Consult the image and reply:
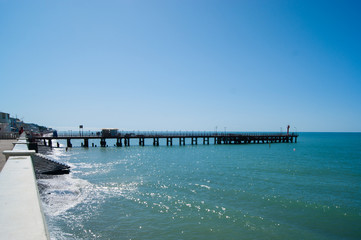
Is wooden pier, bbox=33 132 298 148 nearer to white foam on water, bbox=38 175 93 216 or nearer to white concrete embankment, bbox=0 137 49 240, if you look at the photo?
white foam on water, bbox=38 175 93 216

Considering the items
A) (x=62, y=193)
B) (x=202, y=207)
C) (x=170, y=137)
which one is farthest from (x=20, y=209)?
(x=170, y=137)

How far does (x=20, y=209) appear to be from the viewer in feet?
11.5

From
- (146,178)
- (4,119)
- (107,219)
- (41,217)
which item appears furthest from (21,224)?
(4,119)

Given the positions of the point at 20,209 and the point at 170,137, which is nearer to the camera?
the point at 20,209

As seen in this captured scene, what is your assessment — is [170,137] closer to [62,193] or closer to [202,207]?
[62,193]

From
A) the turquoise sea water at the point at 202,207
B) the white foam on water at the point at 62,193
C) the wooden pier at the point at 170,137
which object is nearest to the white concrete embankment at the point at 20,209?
the turquoise sea water at the point at 202,207

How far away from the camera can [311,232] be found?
461 inches

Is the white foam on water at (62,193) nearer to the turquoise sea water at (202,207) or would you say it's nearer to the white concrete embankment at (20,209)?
the turquoise sea water at (202,207)

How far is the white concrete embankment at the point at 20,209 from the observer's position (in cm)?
272

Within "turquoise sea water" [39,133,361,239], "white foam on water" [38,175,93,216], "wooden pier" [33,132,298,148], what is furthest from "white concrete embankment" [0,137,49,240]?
"wooden pier" [33,132,298,148]

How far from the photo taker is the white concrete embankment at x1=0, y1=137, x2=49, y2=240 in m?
2.72

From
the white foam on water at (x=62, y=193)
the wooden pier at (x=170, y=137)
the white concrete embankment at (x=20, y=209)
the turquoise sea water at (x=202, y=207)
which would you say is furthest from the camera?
the wooden pier at (x=170, y=137)

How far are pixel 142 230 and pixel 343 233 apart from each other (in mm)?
10101

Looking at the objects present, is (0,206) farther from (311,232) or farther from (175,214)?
(311,232)
